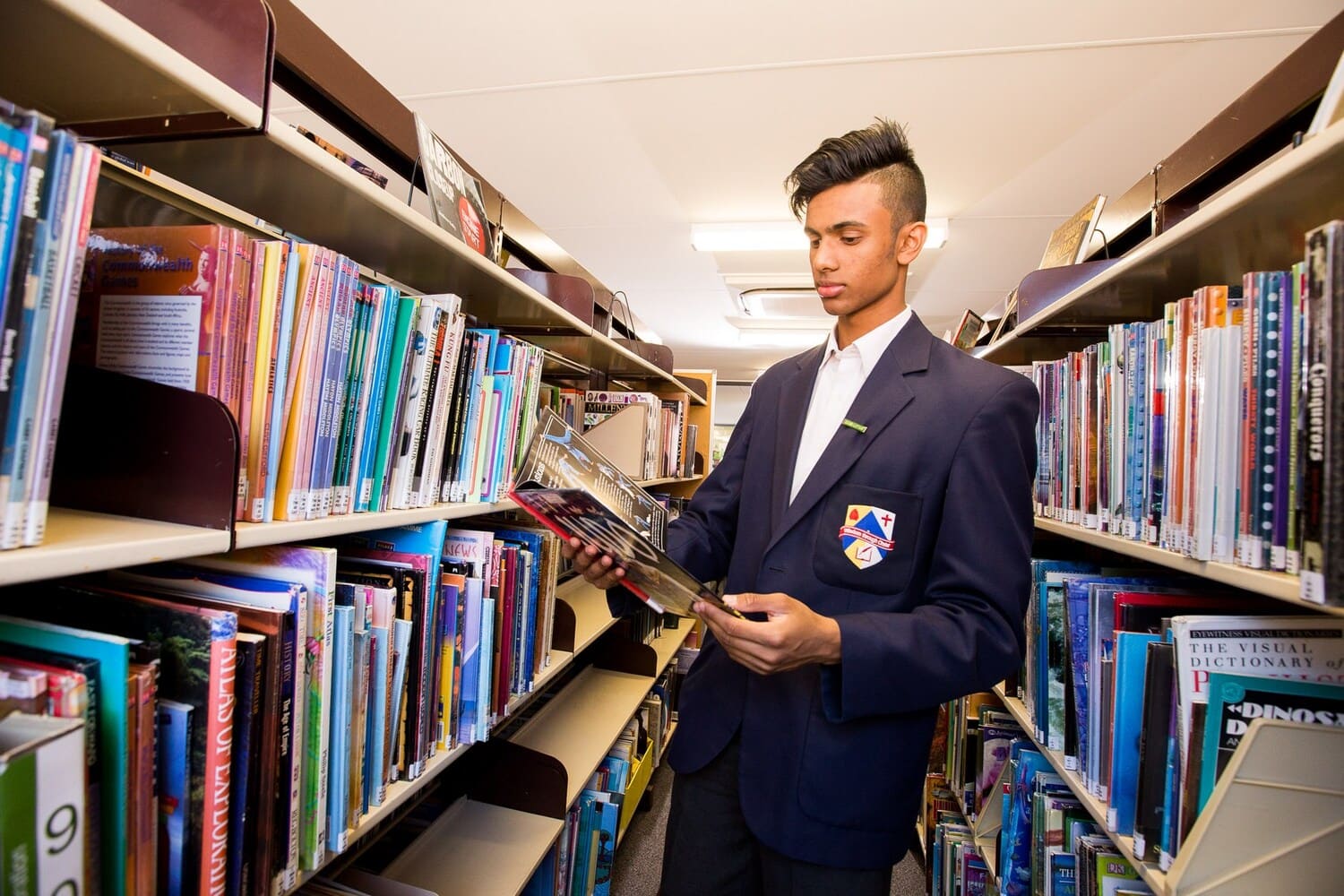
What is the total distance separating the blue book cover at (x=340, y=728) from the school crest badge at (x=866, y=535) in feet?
2.49

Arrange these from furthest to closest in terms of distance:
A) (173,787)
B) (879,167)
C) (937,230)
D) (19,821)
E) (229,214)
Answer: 1. (937,230)
2. (879,167)
3. (229,214)
4. (173,787)
5. (19,821)

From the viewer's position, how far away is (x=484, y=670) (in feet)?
3.70

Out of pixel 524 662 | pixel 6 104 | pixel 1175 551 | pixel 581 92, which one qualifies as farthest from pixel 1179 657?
pixel 581 92

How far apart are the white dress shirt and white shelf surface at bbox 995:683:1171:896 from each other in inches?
27.5

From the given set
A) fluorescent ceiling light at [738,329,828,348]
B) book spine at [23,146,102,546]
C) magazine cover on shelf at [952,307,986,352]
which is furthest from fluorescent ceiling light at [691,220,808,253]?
book spine at [23,146,102,546]

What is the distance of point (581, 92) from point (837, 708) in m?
2.31

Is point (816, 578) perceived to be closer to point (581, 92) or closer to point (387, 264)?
point (387, 264)

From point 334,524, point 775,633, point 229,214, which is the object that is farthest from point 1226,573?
point 229,214

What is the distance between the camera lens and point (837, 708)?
3.13 feet

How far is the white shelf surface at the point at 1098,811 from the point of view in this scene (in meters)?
0.80

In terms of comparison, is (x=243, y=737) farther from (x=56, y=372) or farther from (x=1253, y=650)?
(x=1253, y=650)

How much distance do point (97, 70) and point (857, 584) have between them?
114 cm

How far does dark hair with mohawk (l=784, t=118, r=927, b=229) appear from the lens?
1211 mm

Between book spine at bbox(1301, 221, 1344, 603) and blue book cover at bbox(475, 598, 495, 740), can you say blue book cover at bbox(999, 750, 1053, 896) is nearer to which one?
book spine at bbox(1301, 221, 1344, 603)
